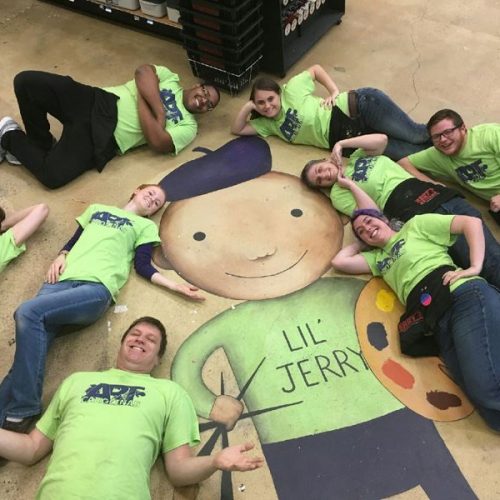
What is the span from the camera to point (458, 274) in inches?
68.1

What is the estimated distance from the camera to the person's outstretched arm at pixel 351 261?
1.97 metres

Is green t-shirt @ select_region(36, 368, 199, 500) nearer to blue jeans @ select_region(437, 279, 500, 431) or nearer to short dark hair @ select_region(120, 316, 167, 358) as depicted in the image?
short dark hair @ select_region(120, 316, 167, 358)

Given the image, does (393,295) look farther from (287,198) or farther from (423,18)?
(423,18)

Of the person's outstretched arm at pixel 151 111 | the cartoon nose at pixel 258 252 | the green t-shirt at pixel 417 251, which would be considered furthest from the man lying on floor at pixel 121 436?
the person's outstretched arm at pixel 151 111

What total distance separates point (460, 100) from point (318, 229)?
1040 millimetres

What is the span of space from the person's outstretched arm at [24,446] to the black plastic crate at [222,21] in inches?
72.4

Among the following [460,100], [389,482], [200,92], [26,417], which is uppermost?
[200,92]

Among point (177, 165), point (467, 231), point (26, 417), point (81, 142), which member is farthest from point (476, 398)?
point (81, 142)

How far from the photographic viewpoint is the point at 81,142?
2.40 metres

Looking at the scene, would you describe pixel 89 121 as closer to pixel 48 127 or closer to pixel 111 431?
pixel 48 127

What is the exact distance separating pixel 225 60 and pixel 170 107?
1.31ft

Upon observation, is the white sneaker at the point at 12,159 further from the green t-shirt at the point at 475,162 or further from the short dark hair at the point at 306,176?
the green t-shirt at the point at 475,162

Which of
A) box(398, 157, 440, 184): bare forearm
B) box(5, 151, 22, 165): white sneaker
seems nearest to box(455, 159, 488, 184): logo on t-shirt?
box(398, 157, 440, 184): bare forearm

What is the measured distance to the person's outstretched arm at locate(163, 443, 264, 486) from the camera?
1.36m
